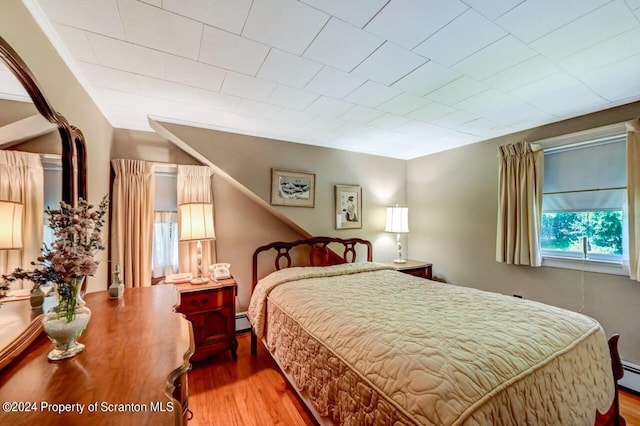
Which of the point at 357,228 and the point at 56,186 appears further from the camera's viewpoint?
the point at 357,228

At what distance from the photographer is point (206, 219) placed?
8.56ft

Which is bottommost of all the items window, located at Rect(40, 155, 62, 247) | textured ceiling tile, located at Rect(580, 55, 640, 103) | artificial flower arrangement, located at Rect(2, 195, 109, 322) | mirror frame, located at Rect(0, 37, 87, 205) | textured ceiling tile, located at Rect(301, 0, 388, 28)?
artificial flower arrangement, located at Rect(2, 195, 109, 322)

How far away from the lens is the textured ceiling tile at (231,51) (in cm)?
140

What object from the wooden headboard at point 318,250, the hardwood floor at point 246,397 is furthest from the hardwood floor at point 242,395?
the wooden headboard at point 318,250

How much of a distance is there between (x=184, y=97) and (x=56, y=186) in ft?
3.73

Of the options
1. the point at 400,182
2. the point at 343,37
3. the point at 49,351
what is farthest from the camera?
the point at 400,182

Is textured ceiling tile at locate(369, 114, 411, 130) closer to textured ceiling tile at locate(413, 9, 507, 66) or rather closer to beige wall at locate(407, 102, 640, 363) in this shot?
textured ceiling tile at locate(413, 9, 507, 66)

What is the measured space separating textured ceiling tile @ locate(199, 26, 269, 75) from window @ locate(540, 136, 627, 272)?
2.95 meters

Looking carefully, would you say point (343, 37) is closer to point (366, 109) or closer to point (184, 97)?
point (366, 109)

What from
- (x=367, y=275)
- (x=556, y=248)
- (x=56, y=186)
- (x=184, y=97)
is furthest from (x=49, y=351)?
(x=556, y=248)

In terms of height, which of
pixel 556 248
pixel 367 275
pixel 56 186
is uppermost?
pixel 56 186

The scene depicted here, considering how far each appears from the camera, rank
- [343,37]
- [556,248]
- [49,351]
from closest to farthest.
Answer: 1. [49,351]
2. [343,37]
3. [556,248]

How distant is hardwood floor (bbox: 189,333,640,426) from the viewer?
5.89 feet

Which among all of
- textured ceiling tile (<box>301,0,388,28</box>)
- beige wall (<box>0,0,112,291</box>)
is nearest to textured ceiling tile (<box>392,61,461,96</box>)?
textured ceiling tile (<box>301,0,388,28</box>)
